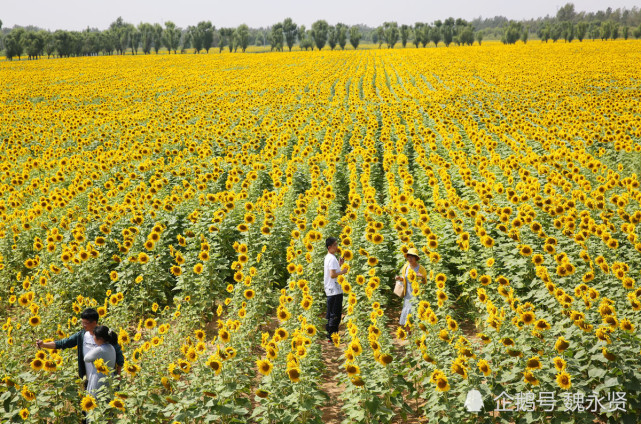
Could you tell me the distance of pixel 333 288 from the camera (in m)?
6.69

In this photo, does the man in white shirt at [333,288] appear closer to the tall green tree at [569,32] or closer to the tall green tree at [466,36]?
the tall green tree at [569,32]

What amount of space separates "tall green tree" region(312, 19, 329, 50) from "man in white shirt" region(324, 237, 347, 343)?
10808 cm

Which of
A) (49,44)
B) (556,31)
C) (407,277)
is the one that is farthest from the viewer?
(556,31)

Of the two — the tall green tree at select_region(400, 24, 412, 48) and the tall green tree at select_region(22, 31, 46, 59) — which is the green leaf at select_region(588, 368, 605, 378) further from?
the tall green tree at select_region(400, 24, 412, 48)

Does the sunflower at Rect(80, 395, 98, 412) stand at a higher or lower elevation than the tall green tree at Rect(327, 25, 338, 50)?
lower

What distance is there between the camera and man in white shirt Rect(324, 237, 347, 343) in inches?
263

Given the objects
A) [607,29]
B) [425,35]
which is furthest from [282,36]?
[607,29]

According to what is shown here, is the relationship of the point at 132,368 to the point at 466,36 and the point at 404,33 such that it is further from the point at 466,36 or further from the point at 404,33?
the point at 404,33

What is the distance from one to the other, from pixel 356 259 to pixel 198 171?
642cm

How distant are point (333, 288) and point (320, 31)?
4355 inches

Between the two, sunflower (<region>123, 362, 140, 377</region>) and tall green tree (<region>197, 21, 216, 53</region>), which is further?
tall green tree (<region>197, 21, 216, 53</region>)

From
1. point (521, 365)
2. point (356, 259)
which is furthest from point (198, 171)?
point (521, 365)

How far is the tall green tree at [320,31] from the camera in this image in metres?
108

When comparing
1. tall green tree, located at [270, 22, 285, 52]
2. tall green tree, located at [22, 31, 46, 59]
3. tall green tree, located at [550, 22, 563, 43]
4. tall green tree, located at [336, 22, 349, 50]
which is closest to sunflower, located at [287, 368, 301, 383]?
tall green tree, located at [22, 31, 46, 59]
